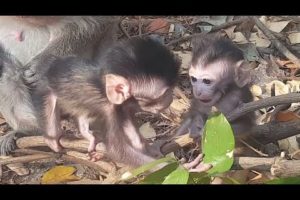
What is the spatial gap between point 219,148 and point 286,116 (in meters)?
1.37

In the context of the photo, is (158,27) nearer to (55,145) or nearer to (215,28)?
(215,28)

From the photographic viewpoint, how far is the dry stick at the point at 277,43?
223 centimetres

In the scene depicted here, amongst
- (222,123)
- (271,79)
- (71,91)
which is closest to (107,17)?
(71,91)

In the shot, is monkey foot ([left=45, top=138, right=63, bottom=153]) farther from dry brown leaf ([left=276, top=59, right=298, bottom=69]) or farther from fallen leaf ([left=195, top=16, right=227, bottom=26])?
dry brown leaf ([left=276, top=59, right=298, bottom=69])

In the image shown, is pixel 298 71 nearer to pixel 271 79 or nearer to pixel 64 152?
pixel 271 79

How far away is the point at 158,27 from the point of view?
2.23 meters

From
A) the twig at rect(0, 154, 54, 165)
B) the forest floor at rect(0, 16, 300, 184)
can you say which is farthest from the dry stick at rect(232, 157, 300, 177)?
the twig at rect(0, 154, 54, 165)

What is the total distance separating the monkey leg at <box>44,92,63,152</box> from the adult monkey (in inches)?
2.5

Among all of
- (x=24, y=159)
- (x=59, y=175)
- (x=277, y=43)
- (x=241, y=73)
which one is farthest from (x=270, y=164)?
(x=24, y=159)

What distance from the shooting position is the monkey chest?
2301 millimetres

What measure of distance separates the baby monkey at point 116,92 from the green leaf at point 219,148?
123 cm

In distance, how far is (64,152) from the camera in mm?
2326

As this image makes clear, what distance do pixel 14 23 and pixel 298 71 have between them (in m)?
1.19
